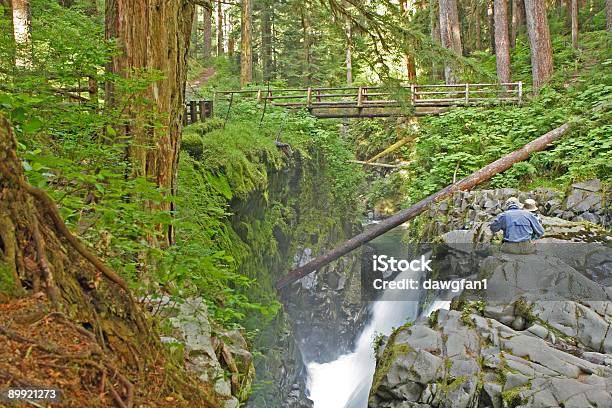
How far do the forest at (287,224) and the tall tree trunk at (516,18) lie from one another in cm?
383

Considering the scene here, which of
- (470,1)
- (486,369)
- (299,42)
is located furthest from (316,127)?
(470,1)

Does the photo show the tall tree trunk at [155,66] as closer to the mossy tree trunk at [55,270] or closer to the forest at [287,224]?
the forest at [287,224]

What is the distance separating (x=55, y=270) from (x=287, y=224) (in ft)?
41.4

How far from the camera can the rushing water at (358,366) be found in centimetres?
1298

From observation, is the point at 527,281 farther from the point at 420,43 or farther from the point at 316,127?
the point at 316,127

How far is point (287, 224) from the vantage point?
48.4 feet

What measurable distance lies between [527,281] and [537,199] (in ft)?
15.5

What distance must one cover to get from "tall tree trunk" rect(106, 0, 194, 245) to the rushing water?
26.1 ft

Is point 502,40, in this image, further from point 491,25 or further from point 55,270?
point 55,270

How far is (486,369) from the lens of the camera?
6840 mm

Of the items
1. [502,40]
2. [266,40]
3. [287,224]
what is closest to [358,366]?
[287,224]

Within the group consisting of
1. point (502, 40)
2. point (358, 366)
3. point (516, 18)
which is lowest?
point (358, 366)

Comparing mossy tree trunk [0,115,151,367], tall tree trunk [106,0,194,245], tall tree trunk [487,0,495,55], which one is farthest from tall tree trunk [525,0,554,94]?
mossy tree trunk [0,115,151,367]

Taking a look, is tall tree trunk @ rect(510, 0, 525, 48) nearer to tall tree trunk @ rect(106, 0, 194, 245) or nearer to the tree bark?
the tree bark
